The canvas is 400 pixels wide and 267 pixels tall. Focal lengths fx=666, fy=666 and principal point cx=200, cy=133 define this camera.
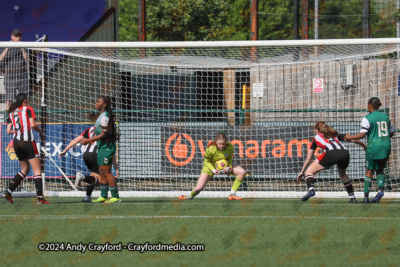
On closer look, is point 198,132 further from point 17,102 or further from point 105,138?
point 17,102

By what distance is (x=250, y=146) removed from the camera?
14.0 m

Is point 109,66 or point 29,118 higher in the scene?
point 109,66

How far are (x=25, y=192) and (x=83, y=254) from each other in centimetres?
771

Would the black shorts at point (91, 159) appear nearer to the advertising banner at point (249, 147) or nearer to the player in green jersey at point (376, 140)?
the advertising banner at point (249, 147)

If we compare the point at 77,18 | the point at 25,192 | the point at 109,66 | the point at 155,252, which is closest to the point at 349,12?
the point at 77,18

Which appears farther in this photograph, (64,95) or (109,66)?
(109,66)

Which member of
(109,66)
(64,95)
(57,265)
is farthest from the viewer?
(109,66)

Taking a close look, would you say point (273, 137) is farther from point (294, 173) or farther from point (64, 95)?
point (64, 95)

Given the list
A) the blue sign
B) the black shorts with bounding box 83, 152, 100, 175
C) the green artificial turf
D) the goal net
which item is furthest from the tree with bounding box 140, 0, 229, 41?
the green artificial turf

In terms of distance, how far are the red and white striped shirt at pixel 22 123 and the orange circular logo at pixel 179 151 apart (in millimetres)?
3724

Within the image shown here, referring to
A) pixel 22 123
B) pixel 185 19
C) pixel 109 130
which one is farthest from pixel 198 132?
pixel 185 19

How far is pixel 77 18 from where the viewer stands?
2527cm

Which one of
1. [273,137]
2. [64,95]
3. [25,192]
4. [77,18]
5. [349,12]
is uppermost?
[349,12]

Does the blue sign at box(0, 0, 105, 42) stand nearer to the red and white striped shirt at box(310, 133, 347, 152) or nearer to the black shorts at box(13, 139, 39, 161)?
the black shorts at box(13, 139, 39, 161)
